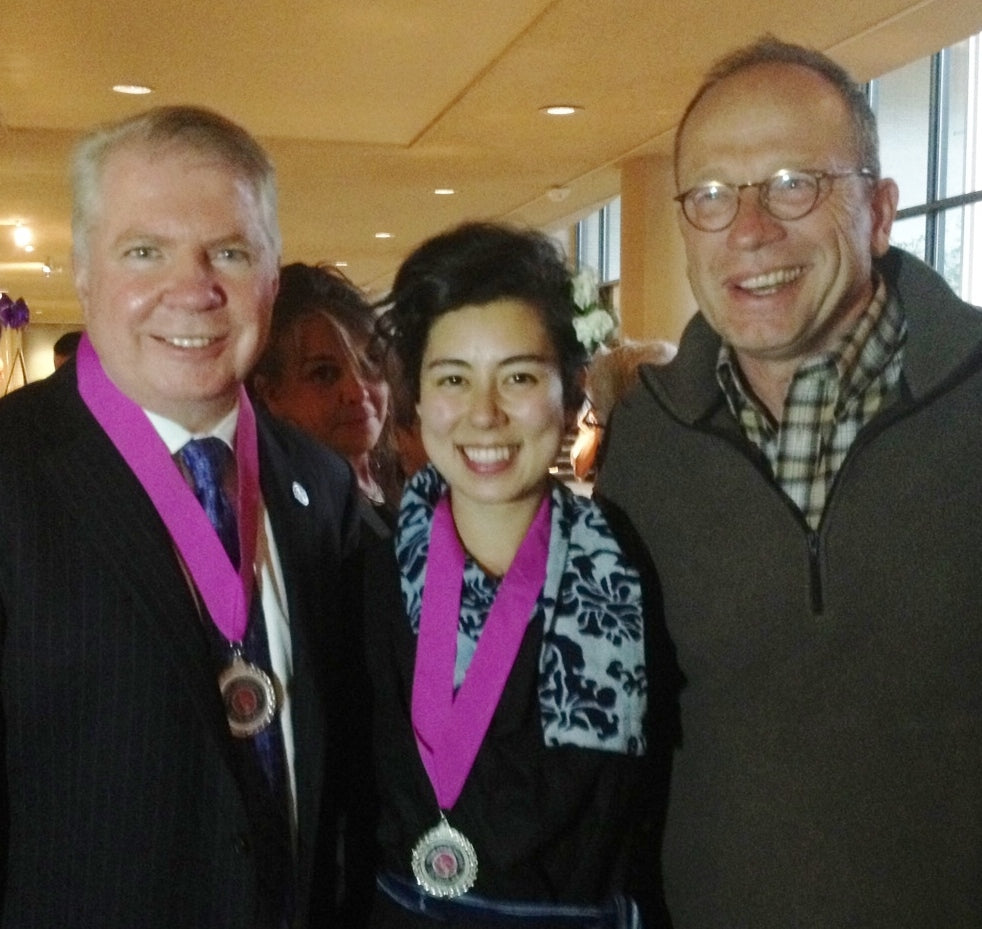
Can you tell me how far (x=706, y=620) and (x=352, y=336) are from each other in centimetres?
128

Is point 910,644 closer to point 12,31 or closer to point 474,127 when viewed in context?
point 12,31

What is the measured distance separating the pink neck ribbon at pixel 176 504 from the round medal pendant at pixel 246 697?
50 millimetres

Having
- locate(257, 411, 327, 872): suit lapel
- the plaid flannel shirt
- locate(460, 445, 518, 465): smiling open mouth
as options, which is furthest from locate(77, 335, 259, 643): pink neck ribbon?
the plaid flannel shirt

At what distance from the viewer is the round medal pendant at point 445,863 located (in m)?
1.72

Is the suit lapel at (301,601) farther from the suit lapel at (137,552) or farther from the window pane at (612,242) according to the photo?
the window pane at (612,242)

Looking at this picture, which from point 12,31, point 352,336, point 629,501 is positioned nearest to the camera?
point 629,501

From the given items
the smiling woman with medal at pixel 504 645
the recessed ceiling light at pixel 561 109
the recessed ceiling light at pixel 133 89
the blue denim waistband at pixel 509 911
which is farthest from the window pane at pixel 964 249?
the blue denim waistband at pixel 509 911

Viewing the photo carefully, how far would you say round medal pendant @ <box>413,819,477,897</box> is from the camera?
1723 millimetres

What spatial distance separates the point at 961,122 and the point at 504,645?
6387 millimetres

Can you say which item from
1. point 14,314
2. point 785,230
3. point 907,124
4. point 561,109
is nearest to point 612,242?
point 907,124

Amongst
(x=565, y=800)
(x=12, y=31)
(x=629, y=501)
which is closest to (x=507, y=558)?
(x=629, y=501)

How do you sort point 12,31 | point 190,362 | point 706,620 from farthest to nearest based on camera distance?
1. point 12,31
2. point 706,620
3. point 190,362

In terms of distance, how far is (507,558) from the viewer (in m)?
1.94

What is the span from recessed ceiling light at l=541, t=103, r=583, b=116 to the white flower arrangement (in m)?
A: 4.53
